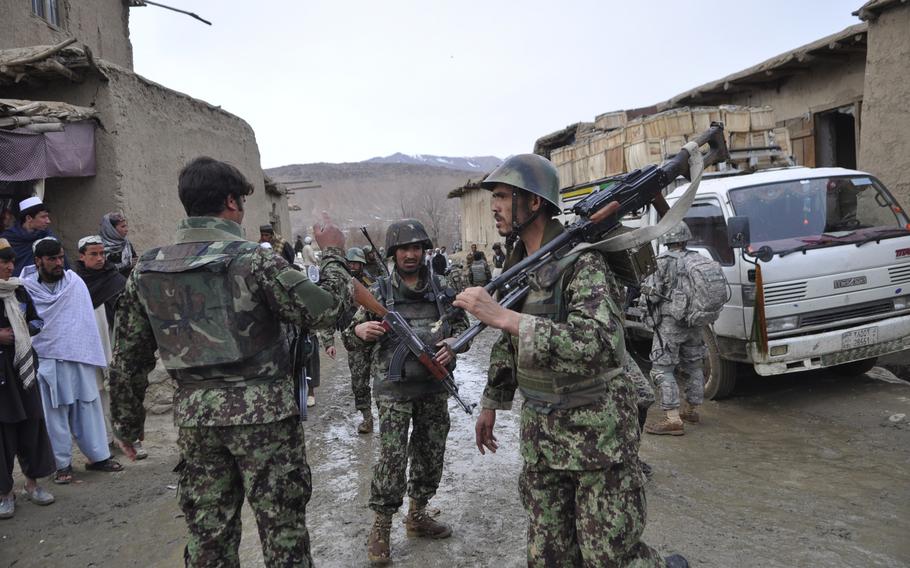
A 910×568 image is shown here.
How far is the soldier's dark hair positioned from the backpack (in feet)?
12.2

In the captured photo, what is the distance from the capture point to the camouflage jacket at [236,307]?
2.22 meters

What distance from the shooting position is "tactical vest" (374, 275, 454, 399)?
3232 millimetres

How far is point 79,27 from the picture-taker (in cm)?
988

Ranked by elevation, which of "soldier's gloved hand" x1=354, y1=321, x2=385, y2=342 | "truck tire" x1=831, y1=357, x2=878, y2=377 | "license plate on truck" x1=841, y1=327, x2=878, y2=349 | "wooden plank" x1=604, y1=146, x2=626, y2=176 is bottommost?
"truck tire" x1=831, y1=357, x2=878, y2=377

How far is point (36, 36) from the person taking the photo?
28.5 ft

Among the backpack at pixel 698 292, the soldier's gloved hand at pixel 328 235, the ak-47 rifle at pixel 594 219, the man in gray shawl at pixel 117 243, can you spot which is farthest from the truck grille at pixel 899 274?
the man in gray shawl at pixel 117 243

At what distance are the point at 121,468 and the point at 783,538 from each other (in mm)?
4675

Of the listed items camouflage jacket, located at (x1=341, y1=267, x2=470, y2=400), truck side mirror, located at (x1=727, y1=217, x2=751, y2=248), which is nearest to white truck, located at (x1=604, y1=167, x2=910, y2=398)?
truck side mirror, located at (x1=727, y1=217, x2=751, y2=248)

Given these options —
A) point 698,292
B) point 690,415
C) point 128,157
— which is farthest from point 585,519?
point 128,157

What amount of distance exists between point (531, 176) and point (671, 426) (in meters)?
3.56

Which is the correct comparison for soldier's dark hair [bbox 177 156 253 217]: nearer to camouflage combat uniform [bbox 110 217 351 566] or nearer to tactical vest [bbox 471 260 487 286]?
camouflage combat uniform [bbox 110 217 351 566]

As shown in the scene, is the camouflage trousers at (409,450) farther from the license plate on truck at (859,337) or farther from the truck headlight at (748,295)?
the license plate on truck at (859,337)

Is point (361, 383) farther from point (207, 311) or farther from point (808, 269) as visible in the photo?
point (808, 269)

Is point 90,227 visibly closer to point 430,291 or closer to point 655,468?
point 430,291
